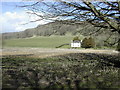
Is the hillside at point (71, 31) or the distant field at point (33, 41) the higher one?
the hillside at point (71, 31)

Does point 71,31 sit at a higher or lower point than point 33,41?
higher

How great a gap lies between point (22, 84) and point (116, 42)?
5.24 m

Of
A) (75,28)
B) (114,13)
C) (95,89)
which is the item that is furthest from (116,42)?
(95,89)

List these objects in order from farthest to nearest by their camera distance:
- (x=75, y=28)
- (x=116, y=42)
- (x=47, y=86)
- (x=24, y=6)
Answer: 1. (x=116, y=42)
2. (x=75, y=28)
3. (x=24, y=6)
4. (x=47, y=86)

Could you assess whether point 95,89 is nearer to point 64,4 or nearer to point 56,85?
point 56,85

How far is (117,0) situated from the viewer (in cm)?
620

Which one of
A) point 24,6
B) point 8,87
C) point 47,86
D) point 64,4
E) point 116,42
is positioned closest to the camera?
point 8,87

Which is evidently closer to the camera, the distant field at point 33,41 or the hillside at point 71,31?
the distant field at point 33,41

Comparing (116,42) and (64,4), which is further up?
(64,4)

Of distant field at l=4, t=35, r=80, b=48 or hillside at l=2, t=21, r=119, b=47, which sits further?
hillside at l=2, t=21, r=119, b=47

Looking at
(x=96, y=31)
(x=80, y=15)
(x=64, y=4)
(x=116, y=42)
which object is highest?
(x=64, y=4)

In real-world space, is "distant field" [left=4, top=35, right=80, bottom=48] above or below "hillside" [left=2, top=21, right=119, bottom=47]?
below

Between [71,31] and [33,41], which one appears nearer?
[71,31]

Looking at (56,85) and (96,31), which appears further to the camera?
(96,31)
